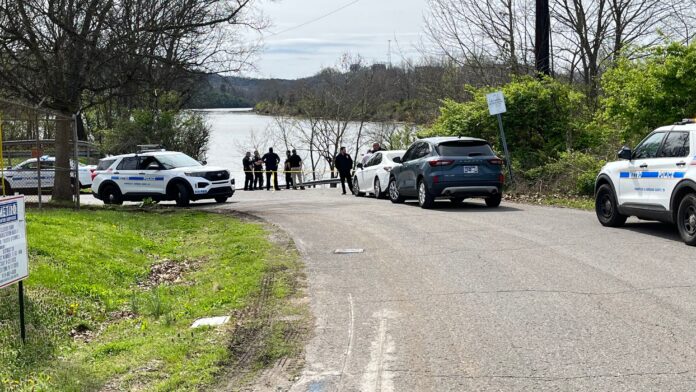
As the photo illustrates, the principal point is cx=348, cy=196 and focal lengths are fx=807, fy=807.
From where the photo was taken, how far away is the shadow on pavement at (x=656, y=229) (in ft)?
41.0

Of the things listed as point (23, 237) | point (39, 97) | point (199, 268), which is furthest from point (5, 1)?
point (23, 237)

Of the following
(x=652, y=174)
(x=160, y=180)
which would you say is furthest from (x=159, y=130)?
(x=652, y=174)

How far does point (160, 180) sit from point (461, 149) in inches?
381

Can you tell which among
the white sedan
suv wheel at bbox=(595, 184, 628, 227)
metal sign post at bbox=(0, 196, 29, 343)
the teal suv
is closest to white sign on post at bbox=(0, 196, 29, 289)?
metal sign post at bbox=(0, 196, 29, 343)

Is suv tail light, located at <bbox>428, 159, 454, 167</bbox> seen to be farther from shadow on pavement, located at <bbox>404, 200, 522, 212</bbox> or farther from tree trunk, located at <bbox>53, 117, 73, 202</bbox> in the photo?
tree trunk, located at <bbox>53, 117, 73, 202</bbox>

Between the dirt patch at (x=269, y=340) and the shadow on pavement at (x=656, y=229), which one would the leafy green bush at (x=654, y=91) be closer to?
the shadow on pavement at (x=656, y=229)

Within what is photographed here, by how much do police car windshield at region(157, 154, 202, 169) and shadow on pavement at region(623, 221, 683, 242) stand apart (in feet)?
46.3

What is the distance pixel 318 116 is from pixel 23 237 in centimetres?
5731

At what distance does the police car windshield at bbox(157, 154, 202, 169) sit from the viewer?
78.9ft

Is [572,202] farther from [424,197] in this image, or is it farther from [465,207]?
[424,197]

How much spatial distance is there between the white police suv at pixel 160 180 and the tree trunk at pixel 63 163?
333 centimetres

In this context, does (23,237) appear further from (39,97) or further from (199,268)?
(39,97)

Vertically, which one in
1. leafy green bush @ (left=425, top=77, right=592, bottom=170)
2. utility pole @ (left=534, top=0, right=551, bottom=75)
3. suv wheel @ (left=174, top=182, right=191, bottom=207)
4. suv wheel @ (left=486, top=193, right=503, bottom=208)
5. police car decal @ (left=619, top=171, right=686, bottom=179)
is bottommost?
suv wheel @ (left=486, top=193, right=503, bottom=208)

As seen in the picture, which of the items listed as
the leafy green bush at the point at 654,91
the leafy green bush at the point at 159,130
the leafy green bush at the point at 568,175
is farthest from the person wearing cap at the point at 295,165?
the leafy green bush at the point at 654,91
